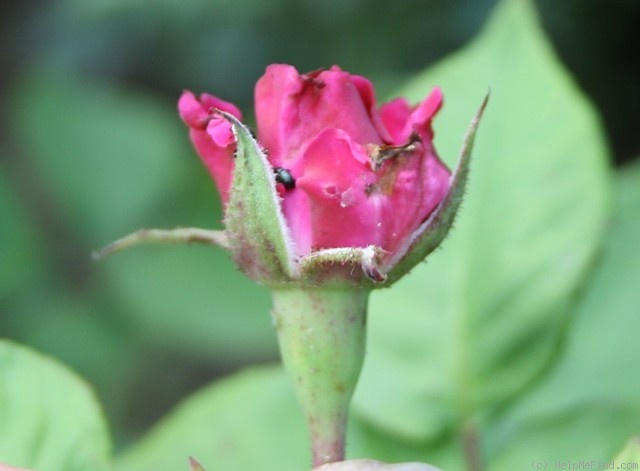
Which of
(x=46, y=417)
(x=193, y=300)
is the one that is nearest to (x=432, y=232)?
(x=46, y=417)

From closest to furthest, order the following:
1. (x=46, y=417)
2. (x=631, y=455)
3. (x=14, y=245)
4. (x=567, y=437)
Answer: (x=631, y=455), (x=46, y=417), (x=567, y=437), (x=14, y=245)

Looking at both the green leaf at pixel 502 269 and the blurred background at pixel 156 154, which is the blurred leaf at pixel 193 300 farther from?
the green leaf at pixel 502 269

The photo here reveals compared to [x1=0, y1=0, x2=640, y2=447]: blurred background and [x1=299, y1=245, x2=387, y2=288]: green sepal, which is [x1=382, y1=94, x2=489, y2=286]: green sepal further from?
[x1=0, y1=0, x2=640, y2=447]: blurred background

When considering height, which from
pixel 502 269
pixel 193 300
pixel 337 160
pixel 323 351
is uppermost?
pixel 337 160

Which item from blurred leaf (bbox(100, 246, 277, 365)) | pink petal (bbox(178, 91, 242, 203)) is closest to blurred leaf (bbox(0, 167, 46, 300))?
blurred leaf (bbox(100, 246, 277, 365))

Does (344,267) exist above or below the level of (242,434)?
above

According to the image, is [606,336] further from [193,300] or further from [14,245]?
[14,245]
